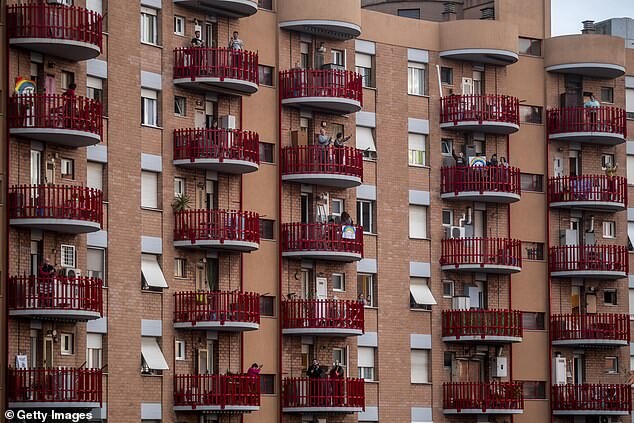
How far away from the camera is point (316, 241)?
8656cm

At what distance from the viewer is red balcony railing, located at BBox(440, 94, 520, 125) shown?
307ft

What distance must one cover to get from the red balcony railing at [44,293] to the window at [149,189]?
7.15 meters

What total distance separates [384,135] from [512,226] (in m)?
8.38

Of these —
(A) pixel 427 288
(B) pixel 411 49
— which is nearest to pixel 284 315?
(A) pixel 427 288

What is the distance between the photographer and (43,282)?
7544 centimetres

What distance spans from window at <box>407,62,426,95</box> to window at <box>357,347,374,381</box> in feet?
39.6

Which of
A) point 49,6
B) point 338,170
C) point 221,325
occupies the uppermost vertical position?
point 49,6

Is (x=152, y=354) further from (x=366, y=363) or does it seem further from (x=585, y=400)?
(x=585, y=400)

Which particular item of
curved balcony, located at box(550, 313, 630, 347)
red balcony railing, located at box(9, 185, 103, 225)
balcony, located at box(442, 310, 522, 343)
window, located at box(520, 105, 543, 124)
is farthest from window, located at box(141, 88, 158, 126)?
curved balcony, located at box(550, 313, 630, 347)

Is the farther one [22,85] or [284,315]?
[284,315]

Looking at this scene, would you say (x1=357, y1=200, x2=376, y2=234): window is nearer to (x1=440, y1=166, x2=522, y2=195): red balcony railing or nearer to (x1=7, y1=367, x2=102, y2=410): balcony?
(x1=440, y1=166, x2=522, y2=195): red balcony railing

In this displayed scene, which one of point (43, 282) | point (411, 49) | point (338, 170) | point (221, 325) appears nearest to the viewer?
point (43, 282)

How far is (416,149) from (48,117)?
2243 cm

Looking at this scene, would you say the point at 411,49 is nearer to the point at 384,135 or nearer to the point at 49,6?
the point at 384,135
